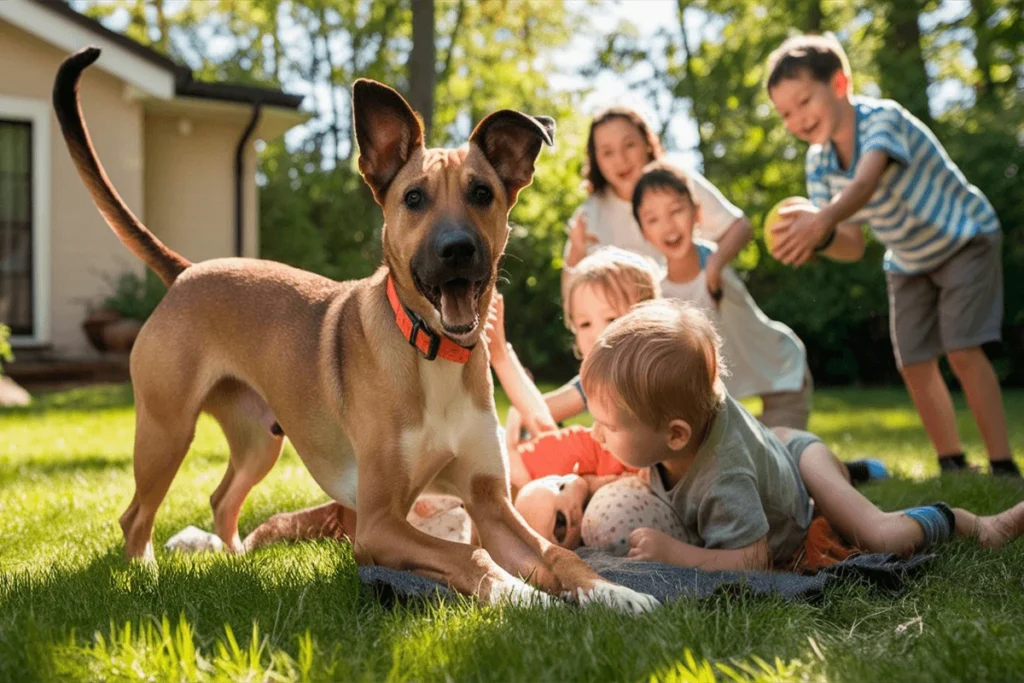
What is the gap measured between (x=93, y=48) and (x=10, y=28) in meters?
11.0

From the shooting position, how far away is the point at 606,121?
6.28 metres

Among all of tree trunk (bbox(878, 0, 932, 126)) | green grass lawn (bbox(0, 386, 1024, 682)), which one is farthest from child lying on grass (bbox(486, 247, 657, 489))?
Answer: tree trunk (bbox(878, 0, 932, 126))

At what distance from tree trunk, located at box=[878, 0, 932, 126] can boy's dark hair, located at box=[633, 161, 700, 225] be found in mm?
11545

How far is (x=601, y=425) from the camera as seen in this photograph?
3.61 metres

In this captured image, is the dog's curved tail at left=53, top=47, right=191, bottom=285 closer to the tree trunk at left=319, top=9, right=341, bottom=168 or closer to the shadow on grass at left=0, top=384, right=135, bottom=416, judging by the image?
the shadow on grass at left=0, top=384, right=135, bottom=416

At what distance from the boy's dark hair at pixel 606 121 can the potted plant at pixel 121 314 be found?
8176mm

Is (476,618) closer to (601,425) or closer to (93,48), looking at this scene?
(601,425)

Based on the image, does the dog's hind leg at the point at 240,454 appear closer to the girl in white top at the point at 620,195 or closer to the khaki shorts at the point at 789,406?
the girl in white top at the point at 620,195

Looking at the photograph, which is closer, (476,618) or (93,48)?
(476,618)

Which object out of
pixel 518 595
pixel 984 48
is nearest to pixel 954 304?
pixel 518 595

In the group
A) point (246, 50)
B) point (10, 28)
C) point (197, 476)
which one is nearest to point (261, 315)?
point (197, 476)

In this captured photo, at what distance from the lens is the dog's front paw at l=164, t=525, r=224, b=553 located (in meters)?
4.05

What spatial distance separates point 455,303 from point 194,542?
5.51 ft

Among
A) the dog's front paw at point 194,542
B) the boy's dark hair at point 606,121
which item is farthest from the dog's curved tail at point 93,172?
the boy's dark hair at point 606,121
